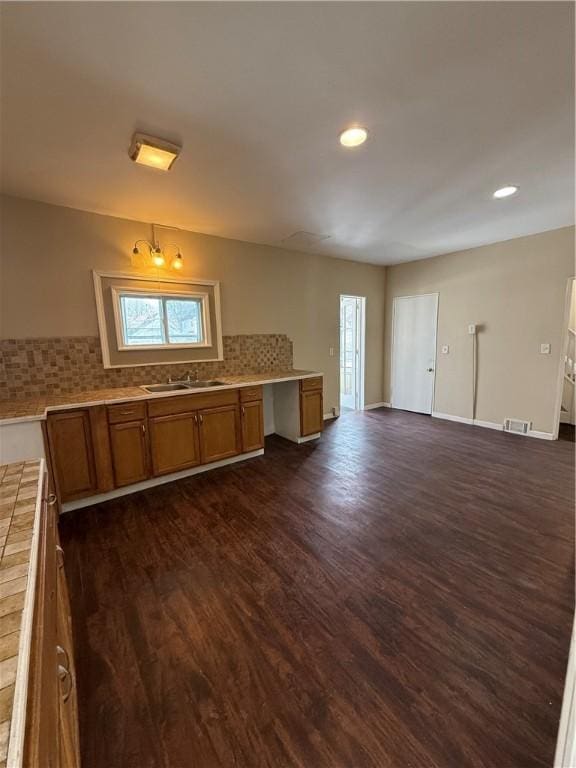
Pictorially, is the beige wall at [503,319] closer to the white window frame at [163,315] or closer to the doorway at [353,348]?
the doorway at [353,348]

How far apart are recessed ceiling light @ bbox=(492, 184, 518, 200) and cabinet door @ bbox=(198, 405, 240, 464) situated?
310 centimetres

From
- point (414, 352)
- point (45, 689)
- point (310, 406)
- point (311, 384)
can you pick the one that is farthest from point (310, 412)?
point (45, 689)

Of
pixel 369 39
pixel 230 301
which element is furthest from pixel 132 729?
pixel 230 301

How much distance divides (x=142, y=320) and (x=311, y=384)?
6.92 feet

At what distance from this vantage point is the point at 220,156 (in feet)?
6.82

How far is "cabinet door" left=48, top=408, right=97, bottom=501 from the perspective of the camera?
2449mm

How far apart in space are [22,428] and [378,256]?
481cm

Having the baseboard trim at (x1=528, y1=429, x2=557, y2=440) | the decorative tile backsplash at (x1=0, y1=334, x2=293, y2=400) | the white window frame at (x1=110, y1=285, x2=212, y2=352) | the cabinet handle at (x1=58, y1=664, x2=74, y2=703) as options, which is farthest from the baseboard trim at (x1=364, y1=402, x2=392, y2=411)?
the cabinet handle at (x1=58, y1=664, x2=74, y2=703)

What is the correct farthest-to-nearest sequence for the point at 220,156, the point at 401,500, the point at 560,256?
the point at 560,256, the point at 401,500, the point at 220,156

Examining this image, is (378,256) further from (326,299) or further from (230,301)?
(230,301)

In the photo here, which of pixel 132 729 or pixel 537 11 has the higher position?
pixel 537 11

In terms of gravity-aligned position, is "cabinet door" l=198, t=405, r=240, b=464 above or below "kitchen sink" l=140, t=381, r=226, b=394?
below

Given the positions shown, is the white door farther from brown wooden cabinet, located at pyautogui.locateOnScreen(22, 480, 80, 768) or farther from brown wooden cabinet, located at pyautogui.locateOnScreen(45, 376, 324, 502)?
brown wooden cabinet, located at pyautogui.locateOnScreen(22, 480, 80, 768)

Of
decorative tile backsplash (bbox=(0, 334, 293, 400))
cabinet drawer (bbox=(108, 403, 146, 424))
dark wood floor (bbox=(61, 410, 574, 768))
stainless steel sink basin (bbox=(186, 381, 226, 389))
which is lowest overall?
dark wood floor (bbox=(61, 410, 574, 768))
